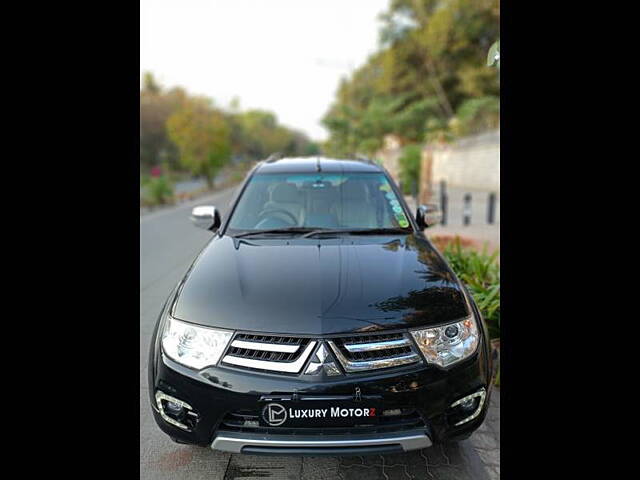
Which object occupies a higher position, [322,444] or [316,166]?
[316,166]

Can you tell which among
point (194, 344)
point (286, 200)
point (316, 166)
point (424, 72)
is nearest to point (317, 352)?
point (194, 344)

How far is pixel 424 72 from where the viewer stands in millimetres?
36531

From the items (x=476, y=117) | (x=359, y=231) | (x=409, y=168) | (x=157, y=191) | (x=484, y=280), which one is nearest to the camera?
(x=359, y=231)

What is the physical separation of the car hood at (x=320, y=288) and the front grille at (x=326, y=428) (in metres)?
0.39

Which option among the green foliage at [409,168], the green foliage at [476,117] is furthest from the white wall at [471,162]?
the green foliage at [409,168]

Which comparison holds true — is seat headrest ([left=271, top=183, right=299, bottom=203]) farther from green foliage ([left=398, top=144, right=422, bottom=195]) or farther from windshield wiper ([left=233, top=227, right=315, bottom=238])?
green foliage ([left=398, top=144, right=422, bottom=195])

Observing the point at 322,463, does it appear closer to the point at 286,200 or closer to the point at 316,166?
the point at 286,200

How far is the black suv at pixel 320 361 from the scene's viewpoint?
6.68ft

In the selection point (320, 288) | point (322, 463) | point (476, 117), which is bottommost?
point (322, 463)

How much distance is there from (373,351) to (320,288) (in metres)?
0.44

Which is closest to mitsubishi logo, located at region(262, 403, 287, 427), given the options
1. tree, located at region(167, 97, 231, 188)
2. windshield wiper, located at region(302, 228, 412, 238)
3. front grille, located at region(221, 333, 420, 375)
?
front grille, located at region(221, 333, 420, 375)
